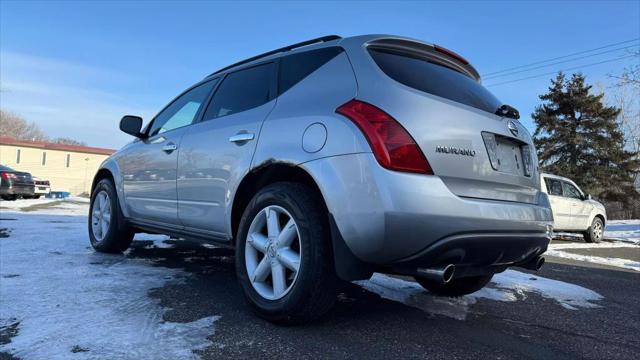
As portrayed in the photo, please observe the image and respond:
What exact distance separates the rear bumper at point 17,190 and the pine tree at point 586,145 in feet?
90.9

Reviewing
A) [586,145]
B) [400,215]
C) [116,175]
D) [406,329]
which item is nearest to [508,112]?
Result: [400,215]

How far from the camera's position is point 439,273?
2.28 meters

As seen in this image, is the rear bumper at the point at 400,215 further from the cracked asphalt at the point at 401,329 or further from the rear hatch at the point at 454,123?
the cracked asphalt at the point at 401,329

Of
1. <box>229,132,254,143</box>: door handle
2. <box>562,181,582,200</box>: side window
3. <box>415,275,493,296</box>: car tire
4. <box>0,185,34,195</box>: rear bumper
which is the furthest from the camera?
<box>0,185,34,195</box>: rear bumper

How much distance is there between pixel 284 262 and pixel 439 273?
839 millimetres

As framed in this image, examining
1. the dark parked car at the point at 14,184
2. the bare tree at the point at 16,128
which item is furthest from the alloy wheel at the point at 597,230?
the bare tree at the point at 16,128

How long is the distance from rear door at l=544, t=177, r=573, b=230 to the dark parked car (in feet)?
60.9

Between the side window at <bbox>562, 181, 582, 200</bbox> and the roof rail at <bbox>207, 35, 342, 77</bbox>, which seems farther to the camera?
the side window at <bbox>562, 181, 582, 200</bbox>

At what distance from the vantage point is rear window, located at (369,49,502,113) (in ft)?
8.59

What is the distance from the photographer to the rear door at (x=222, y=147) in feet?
10.0

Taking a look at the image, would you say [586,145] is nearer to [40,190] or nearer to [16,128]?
[40,190]

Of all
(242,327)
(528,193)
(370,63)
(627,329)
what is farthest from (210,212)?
(627,329)

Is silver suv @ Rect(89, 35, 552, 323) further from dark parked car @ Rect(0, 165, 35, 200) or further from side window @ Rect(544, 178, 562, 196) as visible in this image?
dark parked car @ Rect(0, 165, 35, 200)

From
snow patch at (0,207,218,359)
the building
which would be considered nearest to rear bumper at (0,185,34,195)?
snow patch at (0,207,218,359)
